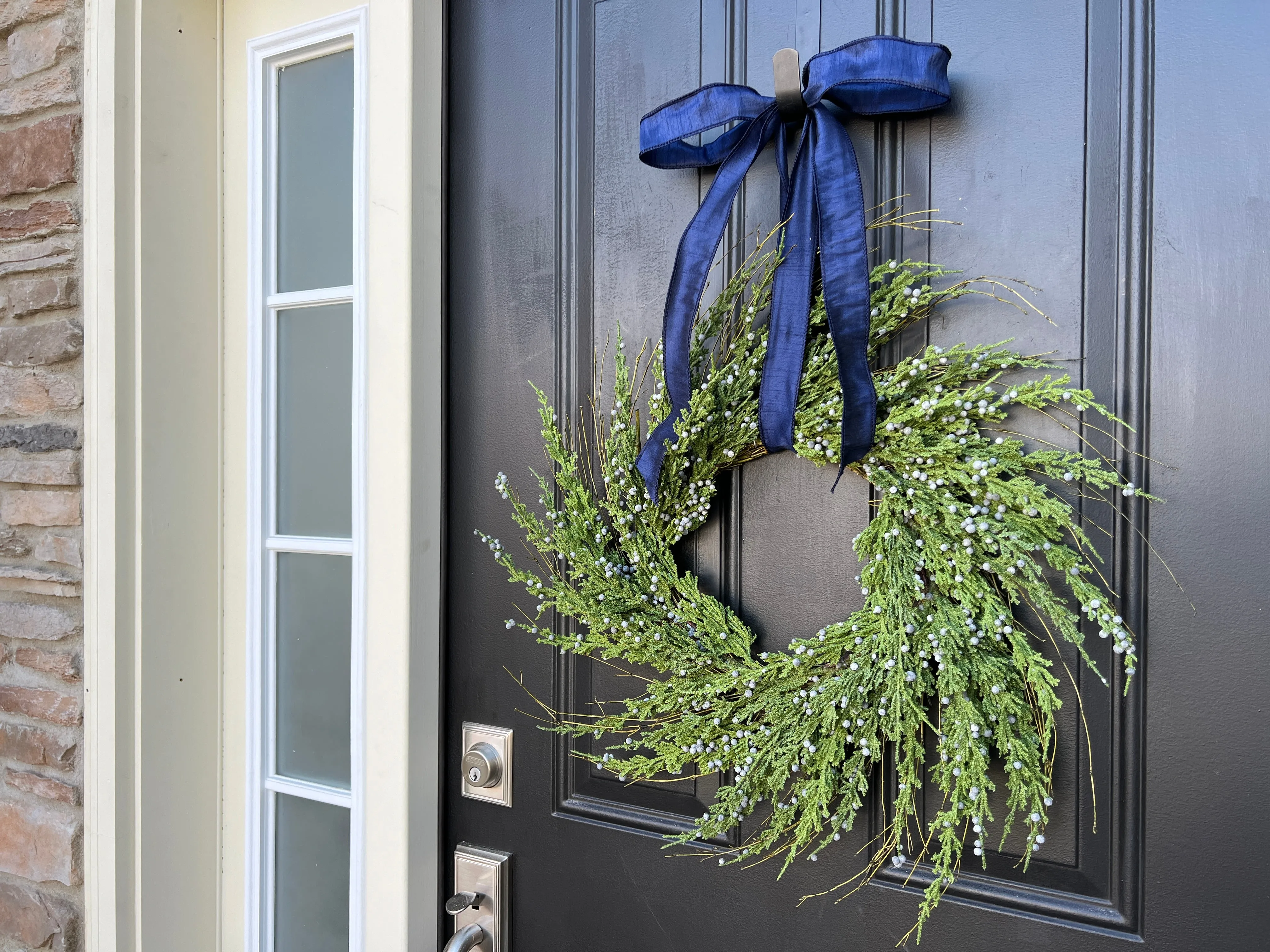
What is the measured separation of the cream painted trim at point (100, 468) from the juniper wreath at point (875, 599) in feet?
1.81

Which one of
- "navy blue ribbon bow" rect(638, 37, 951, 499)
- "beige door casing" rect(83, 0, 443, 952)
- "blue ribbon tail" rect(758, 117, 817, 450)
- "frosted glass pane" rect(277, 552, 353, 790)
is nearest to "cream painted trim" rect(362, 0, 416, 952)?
"beige door casing" rect(83, 0, 443, 952)

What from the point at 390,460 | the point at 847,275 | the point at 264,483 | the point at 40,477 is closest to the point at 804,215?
the point at 847,275

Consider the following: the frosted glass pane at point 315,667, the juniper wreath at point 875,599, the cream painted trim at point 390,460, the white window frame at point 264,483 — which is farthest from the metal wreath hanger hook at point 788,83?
the frosted glass pane at point 315,667

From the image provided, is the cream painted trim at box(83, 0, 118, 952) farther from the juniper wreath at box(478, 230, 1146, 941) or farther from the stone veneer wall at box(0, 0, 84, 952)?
the juniper wreath at box(478, 230, 1146, 941)

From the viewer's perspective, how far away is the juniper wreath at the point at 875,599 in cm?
74

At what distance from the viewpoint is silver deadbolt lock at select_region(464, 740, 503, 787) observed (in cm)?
105

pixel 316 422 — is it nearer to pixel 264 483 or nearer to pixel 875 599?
pixel 264 483

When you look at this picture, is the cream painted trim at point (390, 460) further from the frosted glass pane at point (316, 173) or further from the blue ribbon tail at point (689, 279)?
the blue ribbon tail at point (689, 279)

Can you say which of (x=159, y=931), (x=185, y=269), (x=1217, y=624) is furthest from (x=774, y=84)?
(x=159, y=931)

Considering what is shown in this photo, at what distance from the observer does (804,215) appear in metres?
0.82

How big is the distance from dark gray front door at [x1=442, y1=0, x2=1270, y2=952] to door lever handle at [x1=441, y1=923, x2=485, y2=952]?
0.05 metres

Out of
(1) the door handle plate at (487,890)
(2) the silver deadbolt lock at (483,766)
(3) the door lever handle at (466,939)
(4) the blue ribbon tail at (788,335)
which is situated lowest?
(3) the door lever handle at (466,939)

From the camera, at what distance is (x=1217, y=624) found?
2.44 ft

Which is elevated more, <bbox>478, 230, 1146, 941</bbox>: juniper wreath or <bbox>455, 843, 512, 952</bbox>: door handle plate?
<bbox>478, 230, 1146, 941</bbox>: juniper wreath
